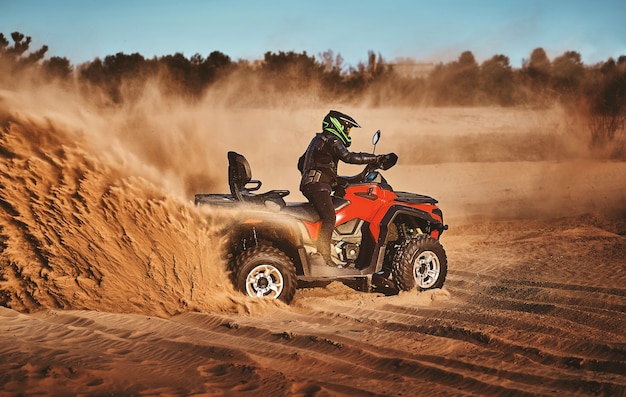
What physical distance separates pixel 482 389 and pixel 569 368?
0.89 m

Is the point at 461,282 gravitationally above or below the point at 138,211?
below

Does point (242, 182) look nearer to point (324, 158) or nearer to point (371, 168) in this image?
point (324, 158)

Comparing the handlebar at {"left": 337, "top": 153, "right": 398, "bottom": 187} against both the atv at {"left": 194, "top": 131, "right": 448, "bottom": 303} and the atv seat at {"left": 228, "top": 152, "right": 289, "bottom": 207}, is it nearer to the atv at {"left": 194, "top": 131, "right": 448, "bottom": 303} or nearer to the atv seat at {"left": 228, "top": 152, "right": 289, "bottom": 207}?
the atv at {"left": 194, "top": 131, "right": 448, "bottom": 303}

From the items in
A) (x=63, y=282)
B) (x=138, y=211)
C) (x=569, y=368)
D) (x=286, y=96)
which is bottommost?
(x=569, y=368)

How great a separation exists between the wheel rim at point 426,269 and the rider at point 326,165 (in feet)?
3.38

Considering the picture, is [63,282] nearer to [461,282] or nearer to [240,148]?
[461,282]

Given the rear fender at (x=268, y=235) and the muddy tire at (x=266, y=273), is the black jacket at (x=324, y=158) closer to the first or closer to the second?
the rear fender at (x=268, y=235)

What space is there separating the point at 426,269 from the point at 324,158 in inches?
Result: 67.7

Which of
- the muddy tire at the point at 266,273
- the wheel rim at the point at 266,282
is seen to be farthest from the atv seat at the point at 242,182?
the wheel rim at the point at 266,282

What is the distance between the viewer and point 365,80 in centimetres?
3434

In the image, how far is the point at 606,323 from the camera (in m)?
7.01

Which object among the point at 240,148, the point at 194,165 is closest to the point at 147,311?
the point at 194,165

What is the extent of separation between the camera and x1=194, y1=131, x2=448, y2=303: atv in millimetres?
7879

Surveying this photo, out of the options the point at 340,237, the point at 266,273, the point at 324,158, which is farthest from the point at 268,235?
the point at 324,158
